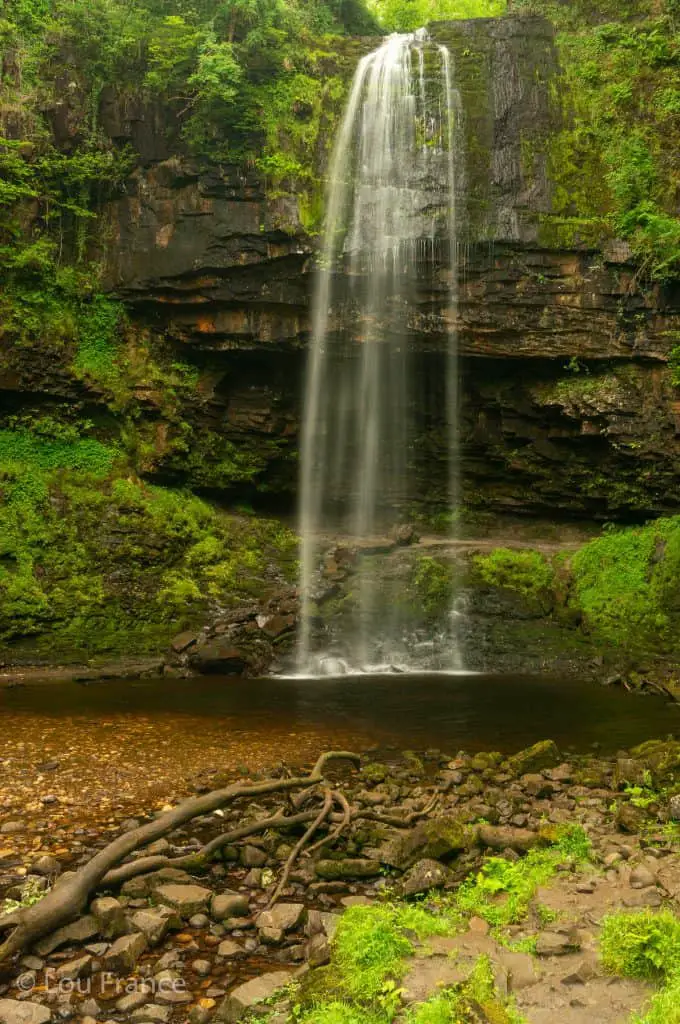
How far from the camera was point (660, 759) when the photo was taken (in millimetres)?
7762

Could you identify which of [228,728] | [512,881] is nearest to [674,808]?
[512,881]

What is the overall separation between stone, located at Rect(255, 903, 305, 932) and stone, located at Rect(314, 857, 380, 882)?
0.55 meters

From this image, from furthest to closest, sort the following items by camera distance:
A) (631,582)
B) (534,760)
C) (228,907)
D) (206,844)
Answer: (631,582) < (534,760) < (206,844) < (228,907)

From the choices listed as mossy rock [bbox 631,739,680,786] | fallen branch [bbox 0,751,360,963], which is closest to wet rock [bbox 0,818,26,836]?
fallen branch [bbox 0,751,360,963]

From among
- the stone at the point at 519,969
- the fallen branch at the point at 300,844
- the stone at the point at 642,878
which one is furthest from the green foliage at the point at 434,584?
the stone at the point at 519,969

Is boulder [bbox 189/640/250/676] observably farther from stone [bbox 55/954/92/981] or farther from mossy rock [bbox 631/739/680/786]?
stone [bbox 55/954/92/981]

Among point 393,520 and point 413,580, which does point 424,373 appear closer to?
point 393,520

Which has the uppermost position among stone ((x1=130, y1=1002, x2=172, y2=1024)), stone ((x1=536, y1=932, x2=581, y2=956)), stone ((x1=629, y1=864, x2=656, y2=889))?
stone ((x1=536, y1=932, x2=581, y2=956))

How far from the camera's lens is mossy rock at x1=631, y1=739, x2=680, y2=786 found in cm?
721

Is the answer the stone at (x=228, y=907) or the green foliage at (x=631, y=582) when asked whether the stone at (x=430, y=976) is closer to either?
the stone at (x=228, y=907)

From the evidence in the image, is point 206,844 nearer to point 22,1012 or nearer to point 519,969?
point 22,1012

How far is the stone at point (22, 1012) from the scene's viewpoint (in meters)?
3.56

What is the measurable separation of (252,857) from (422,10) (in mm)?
34305

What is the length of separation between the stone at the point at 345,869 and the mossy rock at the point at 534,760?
287cm
